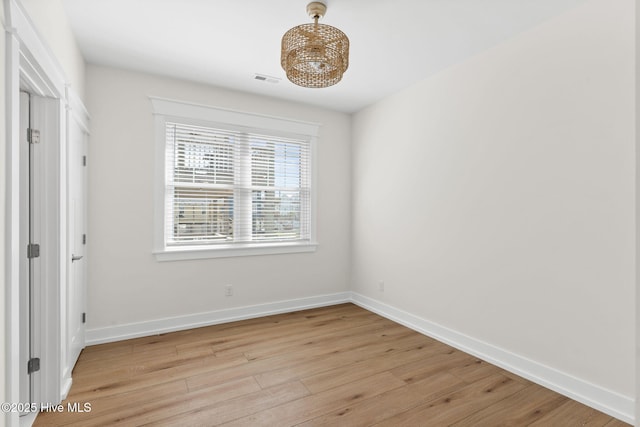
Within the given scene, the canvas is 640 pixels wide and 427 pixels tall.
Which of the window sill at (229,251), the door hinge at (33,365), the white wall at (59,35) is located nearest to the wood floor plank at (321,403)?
the door hinge at (33,365)

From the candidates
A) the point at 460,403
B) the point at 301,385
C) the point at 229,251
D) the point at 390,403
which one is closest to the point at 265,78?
the point at 229,251

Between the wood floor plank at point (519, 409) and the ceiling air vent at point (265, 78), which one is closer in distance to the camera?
the wood floor plank at point (519, 409)

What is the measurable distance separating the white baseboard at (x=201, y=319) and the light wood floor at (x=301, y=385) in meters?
0.10

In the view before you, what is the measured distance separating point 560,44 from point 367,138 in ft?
7.38

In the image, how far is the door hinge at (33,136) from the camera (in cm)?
191

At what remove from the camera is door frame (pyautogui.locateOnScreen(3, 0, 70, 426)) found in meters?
1.32

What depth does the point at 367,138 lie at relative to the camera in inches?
167

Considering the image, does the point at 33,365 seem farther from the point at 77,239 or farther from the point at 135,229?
the point at 135,229

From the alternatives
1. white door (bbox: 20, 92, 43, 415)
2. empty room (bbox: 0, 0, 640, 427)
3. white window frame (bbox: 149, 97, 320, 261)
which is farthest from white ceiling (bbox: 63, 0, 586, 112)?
white door (bbox: 20, 92, 43, 415)

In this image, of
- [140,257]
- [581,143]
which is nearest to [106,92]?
[140,257]

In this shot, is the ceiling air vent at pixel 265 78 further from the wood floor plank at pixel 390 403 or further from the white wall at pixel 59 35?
the wood floor plank at pixel 390 403

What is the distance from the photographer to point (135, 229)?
3213mm

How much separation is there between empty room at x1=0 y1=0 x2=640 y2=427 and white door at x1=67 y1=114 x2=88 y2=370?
1.8 inches

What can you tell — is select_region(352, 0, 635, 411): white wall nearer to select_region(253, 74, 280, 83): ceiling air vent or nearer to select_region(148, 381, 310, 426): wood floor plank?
select_region(253, 74, 280, 83): ceiling air vent
